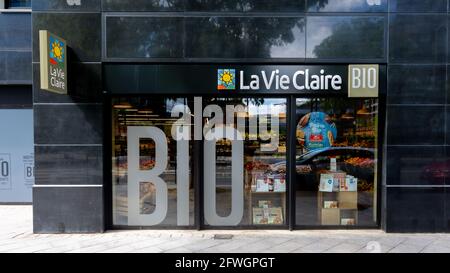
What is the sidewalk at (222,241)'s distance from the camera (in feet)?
18.2

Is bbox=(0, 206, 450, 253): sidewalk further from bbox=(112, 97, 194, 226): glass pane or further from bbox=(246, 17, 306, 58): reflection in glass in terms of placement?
bbox=(246, 17, 306, 58): reflection in glass

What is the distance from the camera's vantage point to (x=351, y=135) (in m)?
6.69

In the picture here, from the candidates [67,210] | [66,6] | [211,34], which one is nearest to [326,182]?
[211,34]

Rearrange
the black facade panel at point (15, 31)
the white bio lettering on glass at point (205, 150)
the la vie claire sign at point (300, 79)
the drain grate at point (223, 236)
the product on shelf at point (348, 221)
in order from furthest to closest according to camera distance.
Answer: the black facade panel at point (15, 31), the product on shelf at point (348, 221), the white bio lettering on glass at point (205, 150), the la vie claire sign at point (300, 79), the drain grate at point (223, 236)

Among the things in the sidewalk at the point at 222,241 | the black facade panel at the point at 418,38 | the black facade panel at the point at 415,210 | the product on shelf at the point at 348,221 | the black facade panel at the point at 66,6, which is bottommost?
the sidewalk at the point at 222,241

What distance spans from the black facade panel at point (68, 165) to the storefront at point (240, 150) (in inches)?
8.7

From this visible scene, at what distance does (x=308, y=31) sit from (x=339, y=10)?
0.66m

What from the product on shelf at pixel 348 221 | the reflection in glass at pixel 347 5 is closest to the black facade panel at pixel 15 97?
the reflection in glass at pixel 347 5

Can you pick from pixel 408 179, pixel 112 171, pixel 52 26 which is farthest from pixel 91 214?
pixel 408 179

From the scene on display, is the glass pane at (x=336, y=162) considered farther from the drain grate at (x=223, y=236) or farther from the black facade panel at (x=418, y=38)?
the drain grate at (x=223, y=236)

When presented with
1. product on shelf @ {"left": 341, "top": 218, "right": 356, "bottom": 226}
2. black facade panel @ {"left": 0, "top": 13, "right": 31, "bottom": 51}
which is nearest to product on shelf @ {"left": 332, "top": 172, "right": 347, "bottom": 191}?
product on shelf @ {"left": 341, "top": 218, "right": 356, "bottom": 226}

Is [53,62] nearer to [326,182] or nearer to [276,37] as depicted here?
[276,37]

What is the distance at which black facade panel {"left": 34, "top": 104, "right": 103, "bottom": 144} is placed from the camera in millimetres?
6340

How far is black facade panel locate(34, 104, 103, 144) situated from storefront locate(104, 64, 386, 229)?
0.26 m
